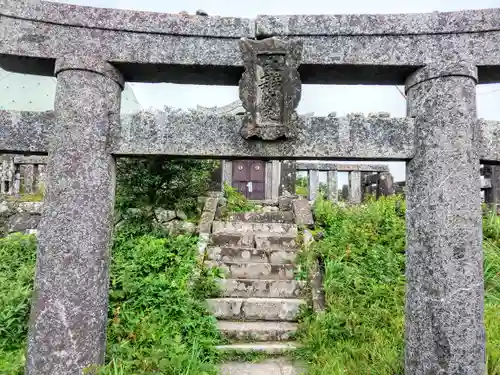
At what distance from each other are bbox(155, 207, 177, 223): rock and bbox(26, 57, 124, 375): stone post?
4120 mm

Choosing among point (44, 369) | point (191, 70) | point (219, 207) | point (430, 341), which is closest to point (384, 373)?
point (430, 341)

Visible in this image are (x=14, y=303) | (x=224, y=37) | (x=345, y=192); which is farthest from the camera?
(x=345, y=192)

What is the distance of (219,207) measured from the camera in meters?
7.87

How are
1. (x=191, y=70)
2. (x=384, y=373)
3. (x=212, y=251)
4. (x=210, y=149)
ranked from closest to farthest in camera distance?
(x=210, y=149) → (x=191, y=70) → (x=384, y=373) → (x=212, y=251)

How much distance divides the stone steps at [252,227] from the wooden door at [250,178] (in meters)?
5.33

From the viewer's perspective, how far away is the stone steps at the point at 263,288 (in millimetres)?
5277

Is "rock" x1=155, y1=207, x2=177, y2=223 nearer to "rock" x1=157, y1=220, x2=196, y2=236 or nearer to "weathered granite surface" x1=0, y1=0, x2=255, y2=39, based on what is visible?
"rock" x1=157, y1=220, x2=196, y2=236

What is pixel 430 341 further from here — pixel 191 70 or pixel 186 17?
pixel 186 17

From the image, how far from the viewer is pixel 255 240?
21.3 feet

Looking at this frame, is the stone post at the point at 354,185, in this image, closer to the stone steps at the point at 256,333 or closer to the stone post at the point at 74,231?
the stone steps at the point at 256,333

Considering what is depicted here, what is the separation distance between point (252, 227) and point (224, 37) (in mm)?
4722

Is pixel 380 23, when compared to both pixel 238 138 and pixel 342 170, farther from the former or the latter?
pixel 342 170

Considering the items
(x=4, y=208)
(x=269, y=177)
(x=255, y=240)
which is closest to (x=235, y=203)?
(x=255, y=240)

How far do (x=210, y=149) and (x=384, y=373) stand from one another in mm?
2295
